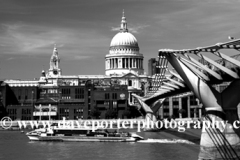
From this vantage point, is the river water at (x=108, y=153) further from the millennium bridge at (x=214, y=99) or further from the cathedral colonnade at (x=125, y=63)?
the cathedral colonnade at (x=125, y=63)

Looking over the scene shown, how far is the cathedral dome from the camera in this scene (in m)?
161

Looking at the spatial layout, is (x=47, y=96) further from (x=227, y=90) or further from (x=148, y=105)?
(x=227, y=90)

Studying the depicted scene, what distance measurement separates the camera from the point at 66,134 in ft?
199

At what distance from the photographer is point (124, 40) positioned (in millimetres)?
162000

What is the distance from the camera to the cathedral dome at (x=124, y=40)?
529 feet

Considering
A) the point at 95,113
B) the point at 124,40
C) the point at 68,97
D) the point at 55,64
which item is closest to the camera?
the point at 95,113

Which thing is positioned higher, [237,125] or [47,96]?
[47,96]

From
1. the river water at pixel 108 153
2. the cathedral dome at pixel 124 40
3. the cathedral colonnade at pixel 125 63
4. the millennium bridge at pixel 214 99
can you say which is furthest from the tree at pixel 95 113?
the millennium bridge at pixel 214 99

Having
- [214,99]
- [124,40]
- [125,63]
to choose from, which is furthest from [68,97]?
[214,99]

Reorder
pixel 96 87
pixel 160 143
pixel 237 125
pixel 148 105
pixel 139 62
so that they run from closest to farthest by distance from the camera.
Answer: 1. pixel 237 125
2. pixel 160 143
3. pixel 148 105
4. pixel 96 87
5. pixel 139 62

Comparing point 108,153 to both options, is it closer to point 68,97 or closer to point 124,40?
point 68,97

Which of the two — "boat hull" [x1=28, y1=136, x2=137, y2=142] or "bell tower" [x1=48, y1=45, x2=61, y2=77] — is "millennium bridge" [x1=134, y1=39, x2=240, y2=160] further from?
"bell tower" [x1=48, y1=45, x2=61, y2=77]

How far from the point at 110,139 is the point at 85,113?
55797 millimetres

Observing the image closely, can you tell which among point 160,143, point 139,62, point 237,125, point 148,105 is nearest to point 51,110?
point 148,105
